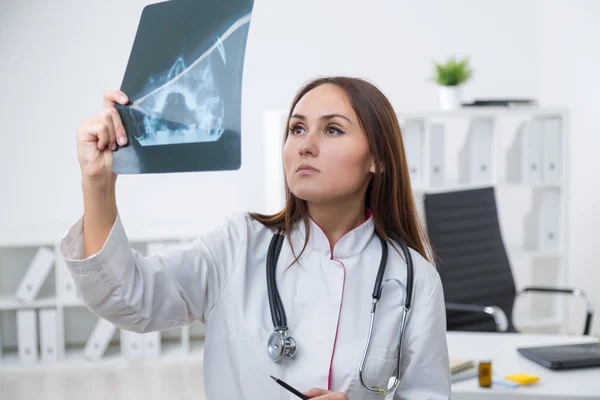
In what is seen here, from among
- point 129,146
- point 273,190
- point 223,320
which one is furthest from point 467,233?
point 129,146

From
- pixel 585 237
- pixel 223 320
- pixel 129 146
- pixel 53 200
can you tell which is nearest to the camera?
pixel 129 146

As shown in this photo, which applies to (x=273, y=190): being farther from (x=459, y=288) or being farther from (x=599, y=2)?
(x=599, y=2)

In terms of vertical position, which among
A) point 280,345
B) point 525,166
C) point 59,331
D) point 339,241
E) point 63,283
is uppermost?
point 525,166

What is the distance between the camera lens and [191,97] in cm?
115

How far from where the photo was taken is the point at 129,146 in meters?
1.13

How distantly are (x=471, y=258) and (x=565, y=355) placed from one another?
116cm

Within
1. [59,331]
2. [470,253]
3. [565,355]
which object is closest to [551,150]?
[470,253]

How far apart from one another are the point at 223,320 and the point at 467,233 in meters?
2.06

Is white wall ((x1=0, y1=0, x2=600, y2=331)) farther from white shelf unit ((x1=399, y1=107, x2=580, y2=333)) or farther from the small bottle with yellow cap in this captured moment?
the small bottle with yellow cap

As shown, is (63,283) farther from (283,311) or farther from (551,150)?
(283,311)

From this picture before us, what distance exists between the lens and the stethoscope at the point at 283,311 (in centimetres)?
127

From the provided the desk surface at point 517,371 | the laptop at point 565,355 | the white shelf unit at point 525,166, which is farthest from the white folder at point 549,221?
the laptop at point 565,355

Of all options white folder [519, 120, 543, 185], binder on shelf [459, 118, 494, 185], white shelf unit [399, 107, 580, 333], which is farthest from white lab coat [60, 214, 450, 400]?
white folder [519, 120, 543, 185]

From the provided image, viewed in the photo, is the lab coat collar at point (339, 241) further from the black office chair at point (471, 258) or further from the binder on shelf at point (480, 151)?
the binder on shelf at point (480, 151)
